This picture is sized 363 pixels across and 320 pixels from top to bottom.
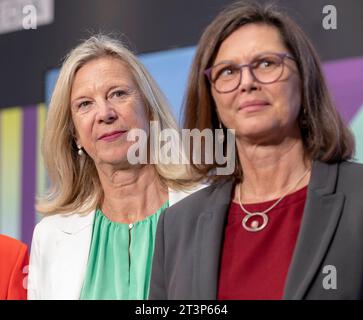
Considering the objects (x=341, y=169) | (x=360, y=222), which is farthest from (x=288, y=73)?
(x=360, y=222)

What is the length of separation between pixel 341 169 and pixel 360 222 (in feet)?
0.48

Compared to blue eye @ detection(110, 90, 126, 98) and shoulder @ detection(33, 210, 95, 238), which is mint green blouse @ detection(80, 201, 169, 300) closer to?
shoulder @ detection(33, 210, 95, 238)

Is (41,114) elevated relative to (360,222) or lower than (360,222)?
elevated

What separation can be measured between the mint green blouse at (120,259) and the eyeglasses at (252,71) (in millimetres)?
411

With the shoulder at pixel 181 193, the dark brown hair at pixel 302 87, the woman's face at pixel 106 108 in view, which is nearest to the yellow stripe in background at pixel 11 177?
the woman's face at pixel 106 108

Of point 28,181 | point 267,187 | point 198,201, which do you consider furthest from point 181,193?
point 28,181

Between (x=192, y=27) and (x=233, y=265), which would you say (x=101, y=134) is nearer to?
(x=192, y=27)

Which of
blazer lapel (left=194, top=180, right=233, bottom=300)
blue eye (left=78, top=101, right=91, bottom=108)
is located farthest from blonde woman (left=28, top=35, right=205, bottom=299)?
blazer lapel (left=194, top=180, right=233, bottom=300)

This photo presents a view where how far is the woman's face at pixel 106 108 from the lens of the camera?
1.79 metres

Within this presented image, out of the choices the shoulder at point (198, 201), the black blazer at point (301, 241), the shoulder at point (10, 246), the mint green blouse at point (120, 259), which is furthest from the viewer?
the shoulder at point (10, 246)

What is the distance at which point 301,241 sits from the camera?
141cm

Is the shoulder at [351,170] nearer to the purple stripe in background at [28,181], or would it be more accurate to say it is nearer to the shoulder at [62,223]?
the shoulder at [62,223]

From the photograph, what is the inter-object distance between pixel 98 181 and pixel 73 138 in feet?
0.47

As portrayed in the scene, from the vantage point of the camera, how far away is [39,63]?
2072mm
